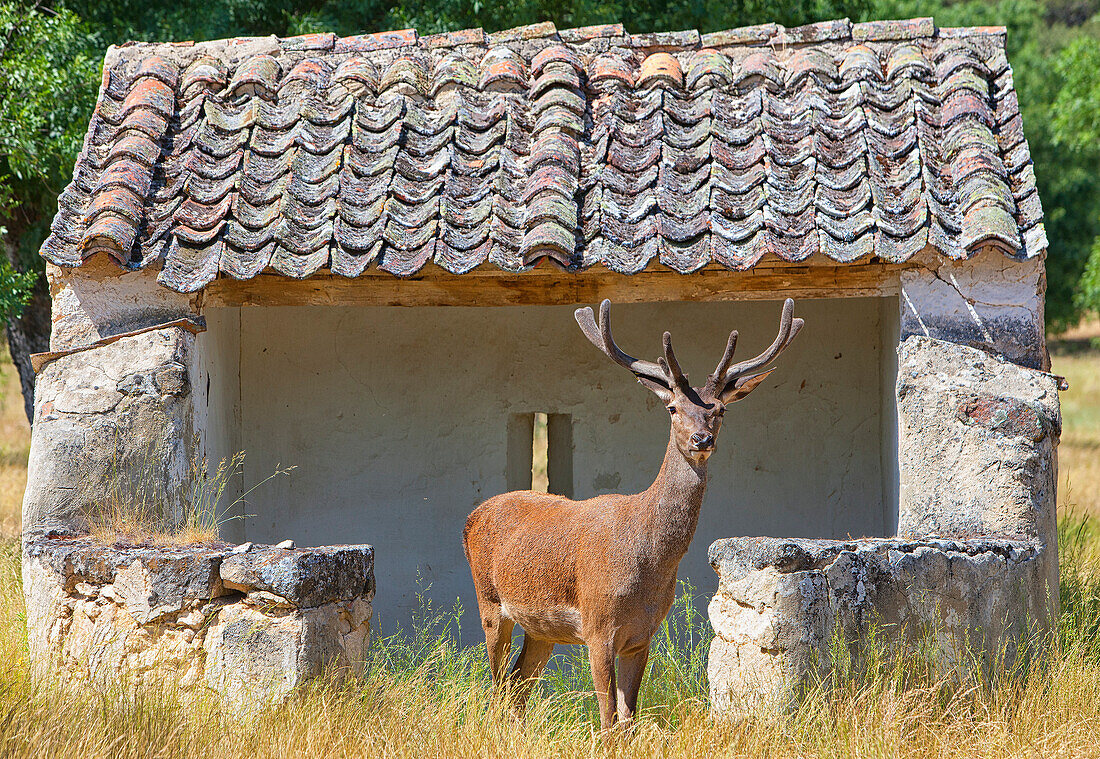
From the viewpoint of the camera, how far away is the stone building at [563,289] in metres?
5.17

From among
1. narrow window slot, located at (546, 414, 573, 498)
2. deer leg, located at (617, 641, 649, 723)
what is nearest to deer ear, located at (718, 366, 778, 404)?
deer leg, located at (617, 641, 649, 723)

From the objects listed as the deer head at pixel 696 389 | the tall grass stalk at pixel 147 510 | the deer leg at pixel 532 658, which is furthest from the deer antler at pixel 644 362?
the tall grass stalk at pixel 147 510

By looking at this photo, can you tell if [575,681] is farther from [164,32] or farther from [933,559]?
[164,32]

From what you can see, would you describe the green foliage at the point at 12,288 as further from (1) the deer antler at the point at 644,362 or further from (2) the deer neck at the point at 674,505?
(2) the deer neck at the point at 674,505

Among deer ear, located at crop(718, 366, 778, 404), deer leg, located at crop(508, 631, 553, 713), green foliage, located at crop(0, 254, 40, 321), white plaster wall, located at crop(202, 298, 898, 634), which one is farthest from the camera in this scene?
green foliage, located at crop(0, 254, 40, 321)

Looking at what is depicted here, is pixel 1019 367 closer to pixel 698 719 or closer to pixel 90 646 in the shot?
pixel 698 719

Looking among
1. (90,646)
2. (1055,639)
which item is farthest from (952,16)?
(90,646)

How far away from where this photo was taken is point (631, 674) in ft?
15.5

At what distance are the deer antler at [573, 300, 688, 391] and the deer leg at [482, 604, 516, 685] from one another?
4.66ft

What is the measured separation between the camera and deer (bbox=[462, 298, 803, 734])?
4422mm

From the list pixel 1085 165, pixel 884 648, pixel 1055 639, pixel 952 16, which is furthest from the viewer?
pixel 1085 165

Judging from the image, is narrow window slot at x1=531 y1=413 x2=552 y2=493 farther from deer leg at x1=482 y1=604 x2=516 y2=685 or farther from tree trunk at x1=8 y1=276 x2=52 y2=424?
deer leg at x1=482 y1=604 x2=516 y2=685

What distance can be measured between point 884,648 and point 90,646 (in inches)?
127

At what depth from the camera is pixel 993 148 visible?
19.1 feet
